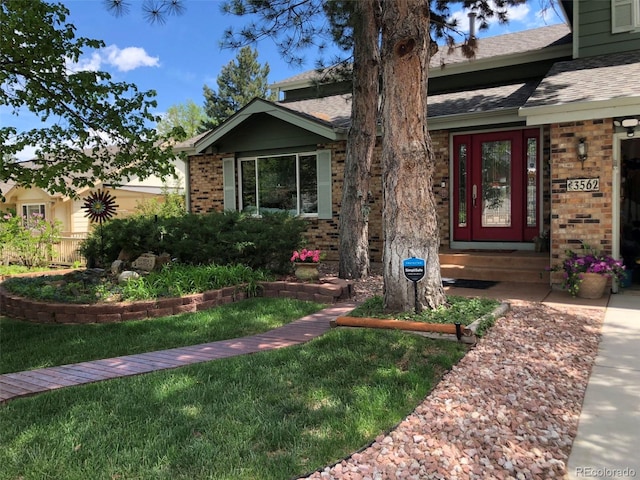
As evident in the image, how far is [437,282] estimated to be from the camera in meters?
5.30

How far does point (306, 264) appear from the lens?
732 centimetres

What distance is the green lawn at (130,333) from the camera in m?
4.79

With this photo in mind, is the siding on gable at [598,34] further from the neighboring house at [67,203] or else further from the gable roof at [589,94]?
the neighboring house at [67,203]

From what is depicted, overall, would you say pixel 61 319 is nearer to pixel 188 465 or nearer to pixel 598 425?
pixel 188 465

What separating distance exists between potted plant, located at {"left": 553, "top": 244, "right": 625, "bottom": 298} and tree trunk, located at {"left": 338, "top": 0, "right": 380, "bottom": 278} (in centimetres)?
308

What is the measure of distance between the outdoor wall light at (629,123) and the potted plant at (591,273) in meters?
1.77

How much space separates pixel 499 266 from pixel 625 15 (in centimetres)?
514

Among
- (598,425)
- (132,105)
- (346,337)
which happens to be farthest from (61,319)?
(598,425)

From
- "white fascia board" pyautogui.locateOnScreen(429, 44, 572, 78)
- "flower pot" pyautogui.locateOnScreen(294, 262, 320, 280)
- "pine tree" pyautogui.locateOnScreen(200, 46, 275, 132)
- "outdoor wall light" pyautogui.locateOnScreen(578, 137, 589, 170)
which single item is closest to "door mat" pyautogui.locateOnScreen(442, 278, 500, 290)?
"flower pot" pyautogui.locateOnScreen(294, 262, 320, 280)

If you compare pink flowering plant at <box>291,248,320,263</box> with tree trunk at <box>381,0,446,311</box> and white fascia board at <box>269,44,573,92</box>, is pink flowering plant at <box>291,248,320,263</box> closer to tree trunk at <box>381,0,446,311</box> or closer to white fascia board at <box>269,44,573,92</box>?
tree trunk at <box>381,0,446,311</box>

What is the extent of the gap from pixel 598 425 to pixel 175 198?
53.7ft

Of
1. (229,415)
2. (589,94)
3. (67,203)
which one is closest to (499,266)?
(589,94)

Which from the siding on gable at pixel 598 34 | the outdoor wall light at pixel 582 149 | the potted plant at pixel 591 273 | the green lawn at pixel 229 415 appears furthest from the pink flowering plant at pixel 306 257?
the siding on gable at pixel 598 34

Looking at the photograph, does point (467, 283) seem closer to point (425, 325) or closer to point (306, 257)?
point (306, 257)
